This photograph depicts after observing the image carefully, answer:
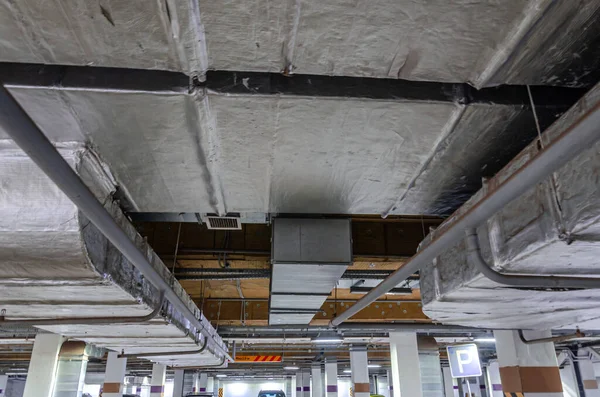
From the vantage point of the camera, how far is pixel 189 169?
6.98ft

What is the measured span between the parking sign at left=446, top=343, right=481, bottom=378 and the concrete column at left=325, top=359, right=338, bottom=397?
9.07m

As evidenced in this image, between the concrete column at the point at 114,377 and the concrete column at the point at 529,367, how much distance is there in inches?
282

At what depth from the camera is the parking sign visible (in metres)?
6.08

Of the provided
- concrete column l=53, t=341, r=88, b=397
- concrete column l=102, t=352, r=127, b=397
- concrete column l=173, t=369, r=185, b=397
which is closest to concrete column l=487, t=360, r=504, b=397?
concrete column l=173, t=369, r=185, b=397

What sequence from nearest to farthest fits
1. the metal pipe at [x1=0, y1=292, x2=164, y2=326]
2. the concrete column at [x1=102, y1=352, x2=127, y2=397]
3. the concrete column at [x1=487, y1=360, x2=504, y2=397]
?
the metal pipe at [x1=0, y1=292, x2=164, y2=326] → the concrete column at [x1=102, y1=352, x2=127, y2=397] → the concrete column at [x1=487, y1=360, x2=504, y2=397]

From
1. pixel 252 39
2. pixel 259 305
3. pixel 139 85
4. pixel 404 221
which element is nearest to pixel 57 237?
pixel 139 85

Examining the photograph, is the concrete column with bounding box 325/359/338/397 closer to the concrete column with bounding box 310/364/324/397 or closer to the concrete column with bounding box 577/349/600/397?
the concrete column with bounding box 310/364/324/397

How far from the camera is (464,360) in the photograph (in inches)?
245

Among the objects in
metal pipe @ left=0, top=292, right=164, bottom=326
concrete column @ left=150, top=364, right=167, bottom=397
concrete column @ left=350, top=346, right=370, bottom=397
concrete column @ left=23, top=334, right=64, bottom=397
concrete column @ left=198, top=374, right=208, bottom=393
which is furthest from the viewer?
concrete column @ left=198, top=374, right=208, bottom=393

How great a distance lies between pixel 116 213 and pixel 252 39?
Result: 1.37m

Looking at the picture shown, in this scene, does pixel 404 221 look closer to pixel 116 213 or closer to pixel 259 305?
pixel 116 213

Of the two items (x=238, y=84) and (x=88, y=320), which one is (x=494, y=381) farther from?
(x=238, y=84)

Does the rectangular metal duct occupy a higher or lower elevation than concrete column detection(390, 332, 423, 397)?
higher

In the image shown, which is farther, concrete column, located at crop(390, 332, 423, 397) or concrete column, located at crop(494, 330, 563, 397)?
concrete column, located at crop(390, 332, 423, 397)
